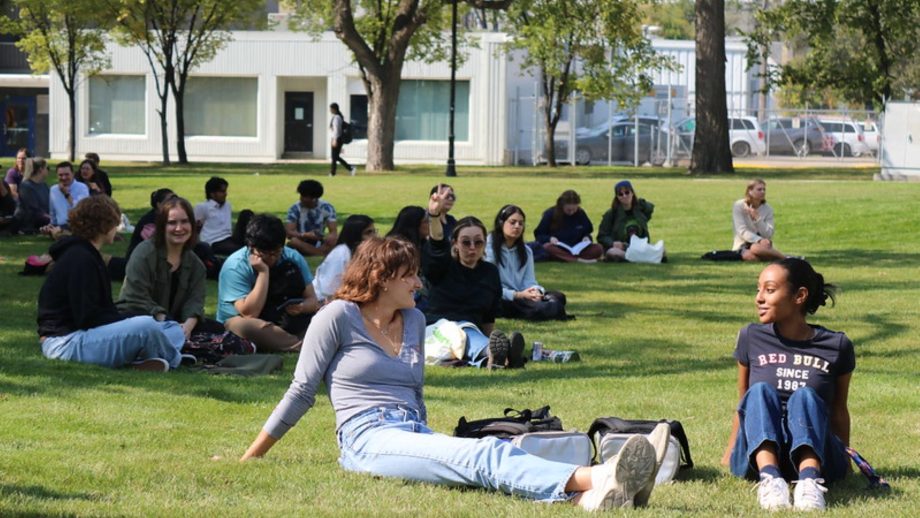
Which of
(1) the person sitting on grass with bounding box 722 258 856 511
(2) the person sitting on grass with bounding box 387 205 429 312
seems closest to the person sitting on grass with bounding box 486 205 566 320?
(2) the person sitting on grass with bounding box 387 205 429 312

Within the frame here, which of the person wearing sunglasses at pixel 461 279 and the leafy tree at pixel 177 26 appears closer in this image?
the person wearing sunglasses at pixel 461 279

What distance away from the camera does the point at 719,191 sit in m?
29.7

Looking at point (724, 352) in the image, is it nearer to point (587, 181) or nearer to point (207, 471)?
point (207, 471)

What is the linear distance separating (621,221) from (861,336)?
759 centimetres

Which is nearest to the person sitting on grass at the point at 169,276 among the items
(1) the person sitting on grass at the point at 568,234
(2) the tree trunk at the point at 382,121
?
(1) the person sitting on grass at the point at 568,234

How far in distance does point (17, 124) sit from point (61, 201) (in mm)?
40630

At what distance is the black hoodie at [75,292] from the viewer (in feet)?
32.4

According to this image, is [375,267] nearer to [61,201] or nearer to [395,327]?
[395,327]

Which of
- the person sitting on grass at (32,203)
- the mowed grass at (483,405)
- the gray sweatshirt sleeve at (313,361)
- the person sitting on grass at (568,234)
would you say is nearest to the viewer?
the mowed grass at (483,405)

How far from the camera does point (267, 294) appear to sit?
1152 centimetres

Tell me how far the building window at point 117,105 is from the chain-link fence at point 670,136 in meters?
14.1

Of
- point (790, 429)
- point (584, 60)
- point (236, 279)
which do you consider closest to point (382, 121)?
point (584, 60)

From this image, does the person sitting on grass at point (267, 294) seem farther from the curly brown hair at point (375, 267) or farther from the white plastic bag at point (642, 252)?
the white plastic bag at point (642, 252)

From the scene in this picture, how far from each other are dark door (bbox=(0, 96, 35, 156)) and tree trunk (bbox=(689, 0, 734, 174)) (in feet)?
102
